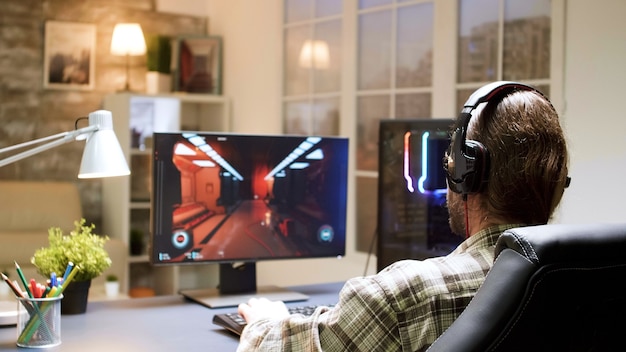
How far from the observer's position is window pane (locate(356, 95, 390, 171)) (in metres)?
4.46

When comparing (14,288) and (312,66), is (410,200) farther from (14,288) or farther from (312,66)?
(312,66)

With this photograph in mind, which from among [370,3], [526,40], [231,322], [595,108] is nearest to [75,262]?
[231,322]

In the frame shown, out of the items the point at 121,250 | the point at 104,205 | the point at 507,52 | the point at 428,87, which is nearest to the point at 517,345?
the point at 507,52

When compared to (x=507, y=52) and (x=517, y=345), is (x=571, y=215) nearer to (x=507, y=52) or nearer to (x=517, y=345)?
(x=507, y=52)

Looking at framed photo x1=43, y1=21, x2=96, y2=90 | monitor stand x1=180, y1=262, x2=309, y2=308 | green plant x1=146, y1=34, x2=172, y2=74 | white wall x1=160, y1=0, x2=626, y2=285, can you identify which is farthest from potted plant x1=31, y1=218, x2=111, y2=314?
green plant x1=146, y1=34, x2=172, y2=74

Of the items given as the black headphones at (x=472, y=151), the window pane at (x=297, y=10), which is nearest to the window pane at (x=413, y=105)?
the window pane at (x=297, y=10)

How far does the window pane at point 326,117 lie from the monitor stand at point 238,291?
87.8 inches

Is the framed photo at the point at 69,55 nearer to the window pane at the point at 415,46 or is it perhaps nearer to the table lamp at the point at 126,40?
the table lamp at the point at 126,40

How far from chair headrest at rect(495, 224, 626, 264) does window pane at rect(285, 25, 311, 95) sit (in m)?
3.89

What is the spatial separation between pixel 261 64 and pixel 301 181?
2.91 meters

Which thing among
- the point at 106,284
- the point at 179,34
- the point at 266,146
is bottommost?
the point at 106,284

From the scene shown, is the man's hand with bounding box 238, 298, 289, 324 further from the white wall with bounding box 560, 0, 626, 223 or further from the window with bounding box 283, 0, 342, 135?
the window with bounding box 283, 0, 342, 135

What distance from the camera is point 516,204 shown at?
1479 millimetres

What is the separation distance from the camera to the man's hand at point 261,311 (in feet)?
6.40
